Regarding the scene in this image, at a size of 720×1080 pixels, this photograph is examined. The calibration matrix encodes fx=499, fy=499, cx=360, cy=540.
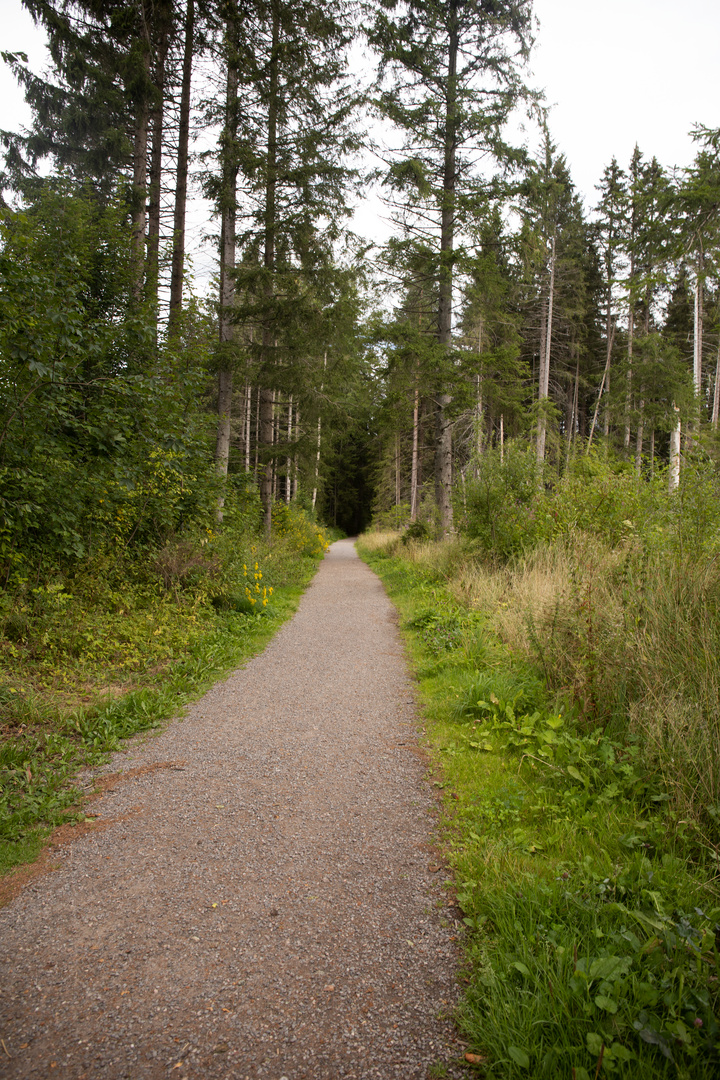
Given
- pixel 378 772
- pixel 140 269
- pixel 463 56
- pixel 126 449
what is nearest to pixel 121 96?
pixel 140 269

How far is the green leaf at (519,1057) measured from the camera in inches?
60.9

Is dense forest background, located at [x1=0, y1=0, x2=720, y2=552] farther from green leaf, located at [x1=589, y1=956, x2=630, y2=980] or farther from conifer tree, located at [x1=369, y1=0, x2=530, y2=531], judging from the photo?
green leaf, located at [x1=589, y1=956, x2=630, y2=980]

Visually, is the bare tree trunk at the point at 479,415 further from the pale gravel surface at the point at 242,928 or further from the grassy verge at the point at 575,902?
the pale gravel surface at the point at 242,928

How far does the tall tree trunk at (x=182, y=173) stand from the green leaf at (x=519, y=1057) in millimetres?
11942

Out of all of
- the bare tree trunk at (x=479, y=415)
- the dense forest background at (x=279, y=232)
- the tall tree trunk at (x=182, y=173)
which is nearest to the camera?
the dense forest background at (x=279, y=232)

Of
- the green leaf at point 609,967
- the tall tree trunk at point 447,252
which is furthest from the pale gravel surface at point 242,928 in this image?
the tall tree trunk at point 447,252

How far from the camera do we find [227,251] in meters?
11.5

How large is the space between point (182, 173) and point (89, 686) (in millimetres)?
11742

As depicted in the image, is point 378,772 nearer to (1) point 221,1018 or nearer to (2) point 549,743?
(2) point 549,743

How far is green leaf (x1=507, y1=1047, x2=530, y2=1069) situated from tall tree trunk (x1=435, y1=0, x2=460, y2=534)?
1005 centimetres

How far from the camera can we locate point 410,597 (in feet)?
33.4

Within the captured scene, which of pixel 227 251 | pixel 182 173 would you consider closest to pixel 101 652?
pixel 227 251

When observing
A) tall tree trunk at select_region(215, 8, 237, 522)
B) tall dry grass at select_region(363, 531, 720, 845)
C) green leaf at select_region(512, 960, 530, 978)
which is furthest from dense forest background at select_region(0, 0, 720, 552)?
green leaf at select_region(512, 960, 530, 978)

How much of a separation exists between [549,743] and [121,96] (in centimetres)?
1442
